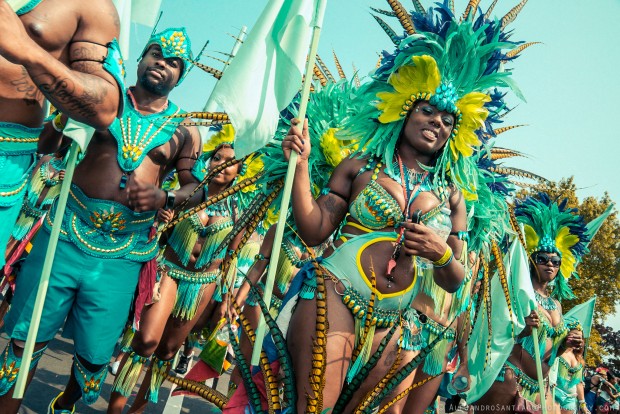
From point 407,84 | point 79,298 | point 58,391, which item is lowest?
point 58,391

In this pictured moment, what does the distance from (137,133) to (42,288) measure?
127 centimetres

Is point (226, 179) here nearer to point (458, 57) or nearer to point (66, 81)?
point (458, 57)

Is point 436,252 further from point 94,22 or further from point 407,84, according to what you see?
point 94,22

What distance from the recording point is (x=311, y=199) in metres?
2.79

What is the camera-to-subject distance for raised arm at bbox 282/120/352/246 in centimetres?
263

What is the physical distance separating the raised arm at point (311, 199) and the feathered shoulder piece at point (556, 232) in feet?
11.6

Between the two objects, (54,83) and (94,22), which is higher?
(94,22)

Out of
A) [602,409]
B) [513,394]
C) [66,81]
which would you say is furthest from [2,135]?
[602,409]

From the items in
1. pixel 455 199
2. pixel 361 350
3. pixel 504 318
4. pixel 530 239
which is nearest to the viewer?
pixel 361 350

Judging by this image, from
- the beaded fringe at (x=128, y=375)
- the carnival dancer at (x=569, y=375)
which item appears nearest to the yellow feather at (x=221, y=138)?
the beaded fringe at (x=128, y=375)

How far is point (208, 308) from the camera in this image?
6.31 metres

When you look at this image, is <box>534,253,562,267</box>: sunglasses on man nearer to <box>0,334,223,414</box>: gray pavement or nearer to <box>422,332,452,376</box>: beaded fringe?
<box>422,332,452,376</box>: beaded fringe

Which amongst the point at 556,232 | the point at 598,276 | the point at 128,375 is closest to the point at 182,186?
the point at 128,375

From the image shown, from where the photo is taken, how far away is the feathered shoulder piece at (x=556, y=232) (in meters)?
5.87
